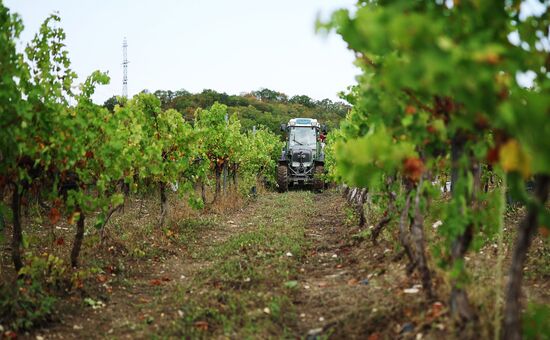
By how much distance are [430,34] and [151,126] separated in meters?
8.63

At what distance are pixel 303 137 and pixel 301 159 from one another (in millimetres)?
1380

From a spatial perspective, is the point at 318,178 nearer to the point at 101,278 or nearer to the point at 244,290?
the point at 101,278

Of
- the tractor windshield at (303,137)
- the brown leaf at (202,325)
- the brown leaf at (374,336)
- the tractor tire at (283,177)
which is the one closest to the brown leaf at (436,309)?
the brown leaf at (374,336)

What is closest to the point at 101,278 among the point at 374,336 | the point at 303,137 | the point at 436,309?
the point at 374,336

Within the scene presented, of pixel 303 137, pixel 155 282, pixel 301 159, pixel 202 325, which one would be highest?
pixel 303 137

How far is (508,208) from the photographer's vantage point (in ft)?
34.9

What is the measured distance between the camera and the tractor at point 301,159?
78.6ft

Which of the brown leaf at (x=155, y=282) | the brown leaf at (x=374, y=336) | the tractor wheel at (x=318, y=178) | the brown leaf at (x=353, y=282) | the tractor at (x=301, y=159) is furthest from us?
the tractor at (x=301, y=159)

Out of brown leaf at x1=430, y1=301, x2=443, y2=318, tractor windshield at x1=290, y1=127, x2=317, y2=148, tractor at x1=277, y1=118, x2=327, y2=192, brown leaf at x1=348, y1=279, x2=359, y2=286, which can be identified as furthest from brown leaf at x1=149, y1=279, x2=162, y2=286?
tractor windshield at x1=290, y1=127, x2=317, y2=148

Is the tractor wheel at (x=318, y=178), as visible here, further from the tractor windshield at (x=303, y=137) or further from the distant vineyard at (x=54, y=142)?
the distant vineyard at (x=54, y=142)

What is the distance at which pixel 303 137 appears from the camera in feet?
82.0

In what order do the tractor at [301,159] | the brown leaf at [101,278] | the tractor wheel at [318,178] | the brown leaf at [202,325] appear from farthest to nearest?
1. the tractor at [301,159]
2. the tractor wheel at [318,178]
3. the brown leaf at [101,278]
4. the brown leaf at [202,325]

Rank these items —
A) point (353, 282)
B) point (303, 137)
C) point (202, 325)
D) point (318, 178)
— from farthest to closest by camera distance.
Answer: point (303, 137), point (318, 178), point (353, 282), point (202, 325)

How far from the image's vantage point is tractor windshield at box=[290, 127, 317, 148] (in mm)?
24719
